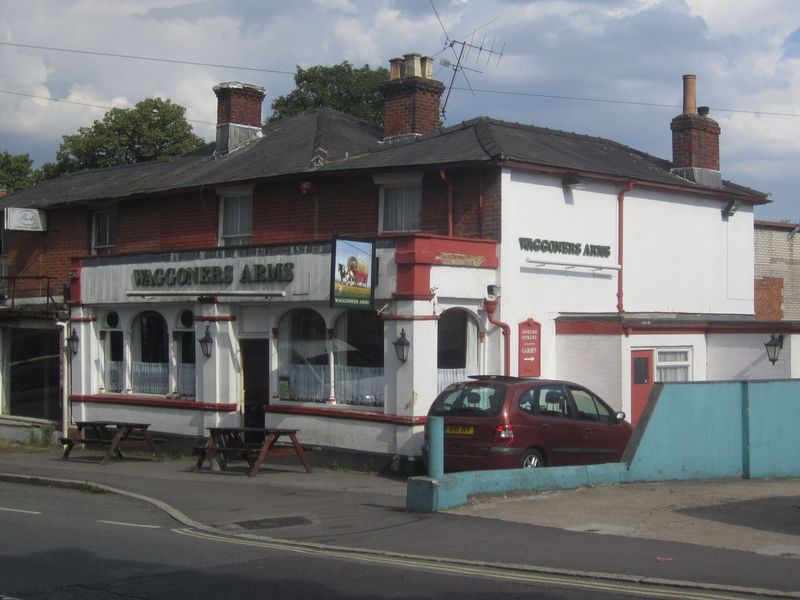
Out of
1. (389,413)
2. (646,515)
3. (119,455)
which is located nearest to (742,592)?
(646,515)

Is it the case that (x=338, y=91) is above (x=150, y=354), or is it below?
above

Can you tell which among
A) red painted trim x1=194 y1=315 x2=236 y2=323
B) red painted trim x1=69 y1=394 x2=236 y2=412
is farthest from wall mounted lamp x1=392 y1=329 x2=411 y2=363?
red painted trim x1=69 y1=394 x2=236 y2=412

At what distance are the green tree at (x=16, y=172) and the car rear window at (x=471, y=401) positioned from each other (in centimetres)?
3985

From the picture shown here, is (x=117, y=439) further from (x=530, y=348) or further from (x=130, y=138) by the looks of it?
(x=130, y=138)

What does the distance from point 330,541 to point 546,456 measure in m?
5.33

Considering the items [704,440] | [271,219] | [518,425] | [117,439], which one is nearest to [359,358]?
[518,425]

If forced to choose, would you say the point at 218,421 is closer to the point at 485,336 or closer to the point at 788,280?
the point at 485,336

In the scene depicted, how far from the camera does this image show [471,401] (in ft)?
50.3

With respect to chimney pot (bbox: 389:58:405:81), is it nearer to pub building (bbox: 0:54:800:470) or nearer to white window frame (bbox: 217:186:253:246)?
pub building (bbox: 0:54:800:470)

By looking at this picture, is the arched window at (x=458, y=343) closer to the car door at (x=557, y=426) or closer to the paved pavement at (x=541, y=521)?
the paved pavement at (x=541, y=521)

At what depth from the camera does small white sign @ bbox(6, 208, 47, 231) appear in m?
25.5

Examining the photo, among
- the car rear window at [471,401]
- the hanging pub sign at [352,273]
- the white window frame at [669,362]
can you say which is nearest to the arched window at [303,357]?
the hanging pub sign at [352,273]

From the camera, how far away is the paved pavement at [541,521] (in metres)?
9.40

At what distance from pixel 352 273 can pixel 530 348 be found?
12.3ft
